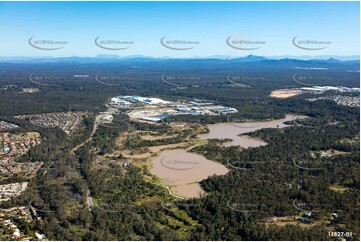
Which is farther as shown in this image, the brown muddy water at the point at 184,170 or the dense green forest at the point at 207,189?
the brown muddy water at the point at 184,170

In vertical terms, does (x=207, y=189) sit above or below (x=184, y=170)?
below

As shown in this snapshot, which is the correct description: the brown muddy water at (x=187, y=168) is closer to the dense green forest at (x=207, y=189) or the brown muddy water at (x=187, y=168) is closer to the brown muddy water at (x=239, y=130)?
the brown muddy water at (x=239, y=130)

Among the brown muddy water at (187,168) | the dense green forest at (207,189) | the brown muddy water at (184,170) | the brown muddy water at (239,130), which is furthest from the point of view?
the brown muddy water at (239,130)

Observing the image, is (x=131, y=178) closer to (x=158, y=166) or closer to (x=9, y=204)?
(x=158, y=166)

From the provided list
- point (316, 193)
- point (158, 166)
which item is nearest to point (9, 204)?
point (158, 166)

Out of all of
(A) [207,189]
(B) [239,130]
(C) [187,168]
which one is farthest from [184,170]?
(B) [239,130]

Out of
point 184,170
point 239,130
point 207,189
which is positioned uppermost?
point 239,130

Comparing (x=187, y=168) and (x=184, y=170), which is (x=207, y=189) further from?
(x=187, y=168)

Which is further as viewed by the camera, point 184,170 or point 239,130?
point 239,130

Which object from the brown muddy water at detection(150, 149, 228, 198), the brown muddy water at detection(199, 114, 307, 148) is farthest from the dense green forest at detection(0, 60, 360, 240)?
the brown muddy water at detection(199, 114, 307, 148)

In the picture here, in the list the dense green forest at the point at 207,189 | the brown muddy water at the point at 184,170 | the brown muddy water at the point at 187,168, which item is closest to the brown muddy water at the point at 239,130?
the brown muddy water at the point at 187,168

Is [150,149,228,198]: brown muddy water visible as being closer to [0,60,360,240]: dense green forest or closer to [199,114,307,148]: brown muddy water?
[0,60,360,240]: dense green forest
